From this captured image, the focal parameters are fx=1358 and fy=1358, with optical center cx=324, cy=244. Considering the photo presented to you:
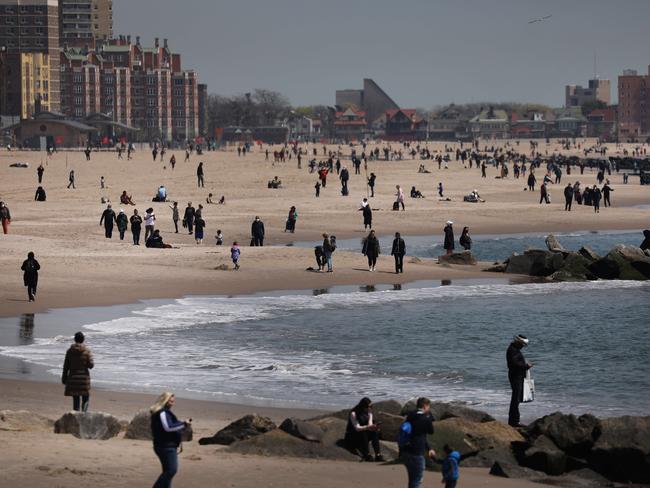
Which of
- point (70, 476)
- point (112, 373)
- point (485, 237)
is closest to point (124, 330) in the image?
point (112, 373)

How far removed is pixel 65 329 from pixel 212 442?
11.1 metres

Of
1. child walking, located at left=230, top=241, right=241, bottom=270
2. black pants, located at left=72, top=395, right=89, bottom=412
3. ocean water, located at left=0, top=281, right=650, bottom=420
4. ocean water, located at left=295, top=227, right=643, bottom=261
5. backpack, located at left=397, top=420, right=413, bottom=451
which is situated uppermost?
child walking, located at left=230, top=241, right=241, bottom=270

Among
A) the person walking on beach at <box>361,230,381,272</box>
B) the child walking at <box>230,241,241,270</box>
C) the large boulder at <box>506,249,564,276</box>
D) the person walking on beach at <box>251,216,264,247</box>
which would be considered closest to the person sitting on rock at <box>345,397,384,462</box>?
the person walking on beach at <box>361,230,381,272</box>

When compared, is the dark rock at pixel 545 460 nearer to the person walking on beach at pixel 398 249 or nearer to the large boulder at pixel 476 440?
the large boulder at pixel 476 440

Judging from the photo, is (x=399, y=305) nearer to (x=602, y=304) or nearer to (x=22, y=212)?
(x=602, y=304)

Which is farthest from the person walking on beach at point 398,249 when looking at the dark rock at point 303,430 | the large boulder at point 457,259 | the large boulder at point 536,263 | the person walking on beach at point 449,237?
the dark rock at point 303,430

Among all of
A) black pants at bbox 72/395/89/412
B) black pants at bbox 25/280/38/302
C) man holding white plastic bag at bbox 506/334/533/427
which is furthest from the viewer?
black pants at bbox 25/280/38/302

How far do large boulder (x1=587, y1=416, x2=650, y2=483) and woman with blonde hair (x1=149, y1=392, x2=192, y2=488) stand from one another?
5606mm

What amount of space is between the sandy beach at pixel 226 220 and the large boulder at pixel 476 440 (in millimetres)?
14976

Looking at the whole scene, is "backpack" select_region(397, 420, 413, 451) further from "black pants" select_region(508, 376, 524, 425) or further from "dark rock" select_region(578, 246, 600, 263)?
"dark rock" select_region(578, 246, 600, 263)

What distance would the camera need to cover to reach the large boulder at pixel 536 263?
39.9m

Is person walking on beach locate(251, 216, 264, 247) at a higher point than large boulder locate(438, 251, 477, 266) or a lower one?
higher

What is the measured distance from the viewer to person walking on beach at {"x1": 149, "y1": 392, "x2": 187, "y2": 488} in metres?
12.7

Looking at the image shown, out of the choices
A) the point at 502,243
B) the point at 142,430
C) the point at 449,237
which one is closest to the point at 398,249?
the point at 449,237
